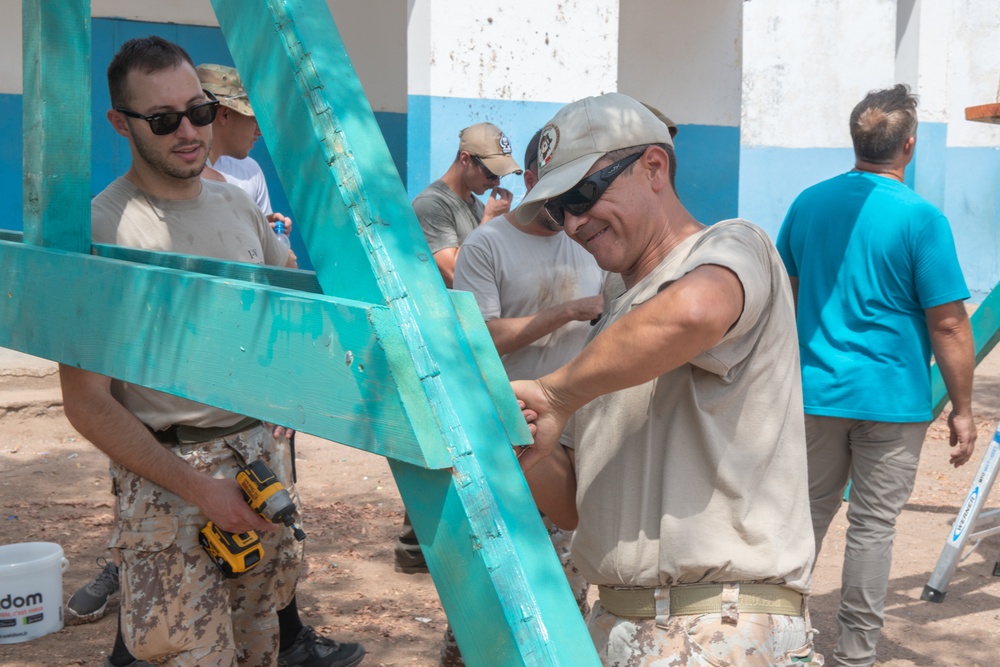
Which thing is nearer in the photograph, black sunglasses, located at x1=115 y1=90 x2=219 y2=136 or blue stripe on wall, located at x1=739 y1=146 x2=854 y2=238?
black sunglasses, located at x1=115 y1=90 x2=219 y2=136

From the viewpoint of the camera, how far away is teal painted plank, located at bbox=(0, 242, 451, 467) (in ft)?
4.29

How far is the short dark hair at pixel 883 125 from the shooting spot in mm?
3992

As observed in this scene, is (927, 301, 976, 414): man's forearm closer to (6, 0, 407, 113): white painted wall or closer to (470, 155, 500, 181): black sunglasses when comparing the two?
(470, 155, 500, 181): black sunglasses

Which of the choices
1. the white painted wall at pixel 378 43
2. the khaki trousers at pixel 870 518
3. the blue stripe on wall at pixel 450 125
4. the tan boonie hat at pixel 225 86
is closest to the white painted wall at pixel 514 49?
the blue stripe on wall at pixel 450 125

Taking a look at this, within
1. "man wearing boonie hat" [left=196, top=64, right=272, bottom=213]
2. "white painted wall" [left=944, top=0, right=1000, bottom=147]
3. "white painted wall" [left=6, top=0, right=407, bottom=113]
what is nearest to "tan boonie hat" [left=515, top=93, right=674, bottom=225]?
"man wearing boonie hat" [left=196, top=64, right=272, bottom=213]

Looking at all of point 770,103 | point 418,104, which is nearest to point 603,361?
point 418,104

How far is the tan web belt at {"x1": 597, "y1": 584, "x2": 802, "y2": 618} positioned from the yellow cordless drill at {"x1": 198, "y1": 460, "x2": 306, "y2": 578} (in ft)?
3.22

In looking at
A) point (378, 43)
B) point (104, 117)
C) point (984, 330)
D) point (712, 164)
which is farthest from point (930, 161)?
point (104, 117)

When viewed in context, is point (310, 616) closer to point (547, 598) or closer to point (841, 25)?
point (547, 598)

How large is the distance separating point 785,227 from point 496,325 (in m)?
1.27

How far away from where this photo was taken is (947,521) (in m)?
6.09

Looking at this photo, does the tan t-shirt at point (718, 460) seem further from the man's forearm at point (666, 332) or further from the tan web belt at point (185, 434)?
the tan web belt at point (185, 434)

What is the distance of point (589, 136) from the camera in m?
2.01

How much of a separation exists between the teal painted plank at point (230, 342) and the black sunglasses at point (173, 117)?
3.03 feet
